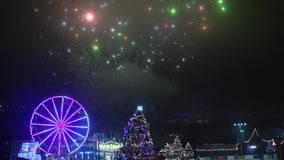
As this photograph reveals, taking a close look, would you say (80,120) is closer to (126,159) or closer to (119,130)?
(126,159)

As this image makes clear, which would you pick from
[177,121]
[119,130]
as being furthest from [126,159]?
[177,121]

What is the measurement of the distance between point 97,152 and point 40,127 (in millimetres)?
18194

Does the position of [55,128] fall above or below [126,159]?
Answer: above

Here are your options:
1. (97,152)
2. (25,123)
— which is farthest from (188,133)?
(25,123)

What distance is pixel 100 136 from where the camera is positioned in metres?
53.2

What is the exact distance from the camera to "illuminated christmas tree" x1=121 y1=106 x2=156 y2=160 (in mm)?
22828

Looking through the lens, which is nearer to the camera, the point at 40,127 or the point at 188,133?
the point at 40,127

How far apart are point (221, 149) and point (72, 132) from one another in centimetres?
3092

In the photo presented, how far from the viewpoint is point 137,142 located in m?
23.0

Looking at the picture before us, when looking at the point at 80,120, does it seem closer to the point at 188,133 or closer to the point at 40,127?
the point at 40,127

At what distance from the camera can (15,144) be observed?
1193 inches

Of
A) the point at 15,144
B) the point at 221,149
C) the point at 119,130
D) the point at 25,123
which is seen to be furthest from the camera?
the point at 119,130

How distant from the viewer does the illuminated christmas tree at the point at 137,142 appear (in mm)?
22828

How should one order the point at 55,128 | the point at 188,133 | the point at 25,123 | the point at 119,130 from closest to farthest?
the point at 55,128
the point at 25,123
the point at 119,130
the point at 188,133
